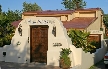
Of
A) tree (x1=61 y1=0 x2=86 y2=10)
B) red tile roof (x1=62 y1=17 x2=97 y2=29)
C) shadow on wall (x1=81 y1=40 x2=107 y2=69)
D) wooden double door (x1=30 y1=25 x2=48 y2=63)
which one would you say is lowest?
shadow on wall (x1=81 y1=40 x2=107 y2=69)

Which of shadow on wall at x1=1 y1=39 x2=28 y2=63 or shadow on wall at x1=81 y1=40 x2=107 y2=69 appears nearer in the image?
shadow on wall at x1=81 y1=40 x2=107 y2=69

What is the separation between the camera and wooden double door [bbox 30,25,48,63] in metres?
16.0

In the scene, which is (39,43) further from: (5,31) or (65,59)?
(5,31)

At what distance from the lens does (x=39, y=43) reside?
1622cm

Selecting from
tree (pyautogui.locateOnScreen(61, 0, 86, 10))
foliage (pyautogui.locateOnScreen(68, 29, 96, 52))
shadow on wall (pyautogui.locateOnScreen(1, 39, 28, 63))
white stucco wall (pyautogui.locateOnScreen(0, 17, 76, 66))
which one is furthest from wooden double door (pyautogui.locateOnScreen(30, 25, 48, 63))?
tree (pyautogui.locateOnScreen(61, 0, 86, 10))

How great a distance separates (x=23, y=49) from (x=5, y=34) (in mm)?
3650

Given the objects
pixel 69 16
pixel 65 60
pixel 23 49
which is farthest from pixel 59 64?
pixel 69 16

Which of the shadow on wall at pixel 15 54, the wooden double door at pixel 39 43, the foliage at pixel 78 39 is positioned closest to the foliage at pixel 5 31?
the shadow on wall at pixel 15 54

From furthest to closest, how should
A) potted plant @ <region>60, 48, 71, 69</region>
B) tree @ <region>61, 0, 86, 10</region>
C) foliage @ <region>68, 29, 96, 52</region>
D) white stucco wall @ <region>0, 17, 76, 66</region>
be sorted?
1. tree @ <region>61, 0, 86, 10</region>
2. foliage @ <region>68, 29, 96, 52</region>
3. white stucco wall @ <region>0, 17, 76, 66</region>
4. potted plant @ <region>60, 48, 71, 69</region>

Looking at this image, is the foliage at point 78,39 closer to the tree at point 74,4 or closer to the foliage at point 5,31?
the foliage at point 5,31

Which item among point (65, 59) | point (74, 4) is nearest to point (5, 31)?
point (65, 59)

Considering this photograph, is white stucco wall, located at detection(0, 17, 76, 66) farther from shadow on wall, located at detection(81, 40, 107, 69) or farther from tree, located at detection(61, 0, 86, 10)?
tree, located at detection(61, 0, 86, 10)

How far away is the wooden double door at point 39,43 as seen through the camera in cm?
1603

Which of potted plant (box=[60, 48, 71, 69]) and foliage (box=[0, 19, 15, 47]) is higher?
foliage (box=[0, 19, 15, 47])
